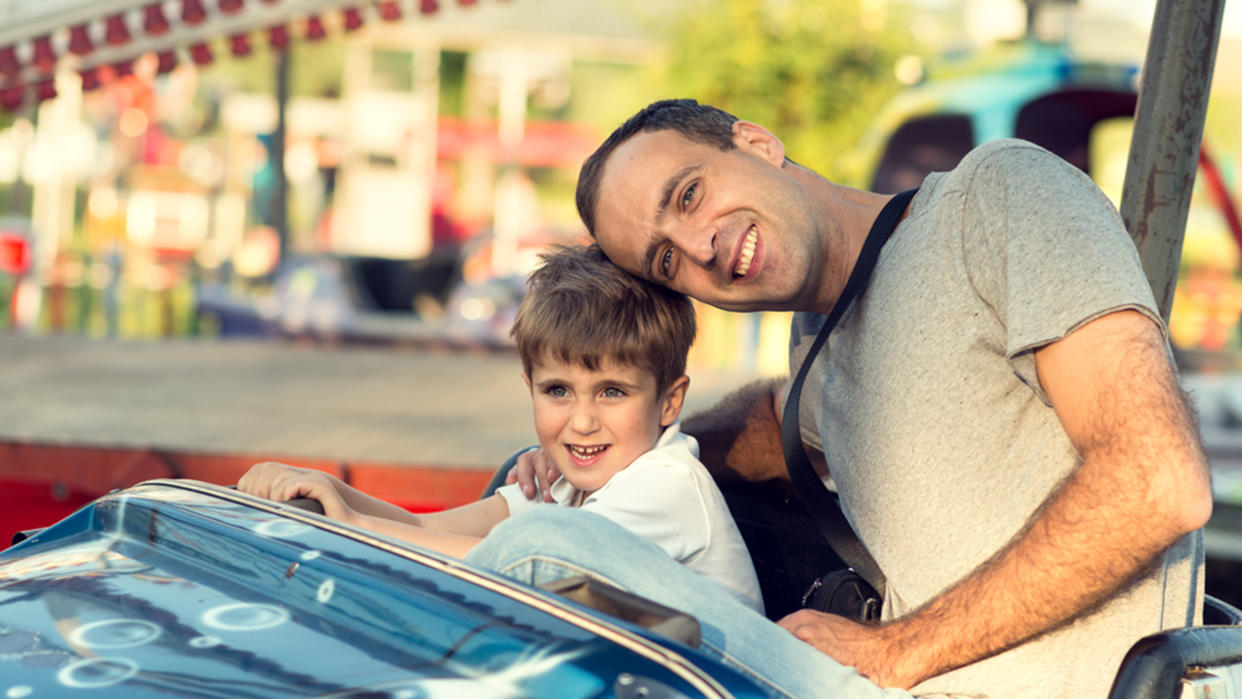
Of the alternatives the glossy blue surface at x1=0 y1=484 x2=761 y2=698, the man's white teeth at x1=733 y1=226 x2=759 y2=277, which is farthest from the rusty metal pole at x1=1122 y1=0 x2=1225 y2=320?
the glossy blue surface at x1=0 y1=484 x2=761 y2=698

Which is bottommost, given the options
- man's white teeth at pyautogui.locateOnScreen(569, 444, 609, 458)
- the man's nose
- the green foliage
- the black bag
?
the black bag

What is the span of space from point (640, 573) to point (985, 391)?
20.1 inches

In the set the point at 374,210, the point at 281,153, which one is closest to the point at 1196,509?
the point at 281,153

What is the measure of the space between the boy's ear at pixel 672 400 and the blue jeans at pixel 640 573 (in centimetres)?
61

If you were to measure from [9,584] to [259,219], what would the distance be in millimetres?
26115

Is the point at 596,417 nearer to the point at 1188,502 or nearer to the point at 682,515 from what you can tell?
the point at 682,515

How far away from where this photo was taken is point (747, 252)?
→ 1888 millimetres

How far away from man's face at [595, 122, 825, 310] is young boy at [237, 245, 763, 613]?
0.07 metres

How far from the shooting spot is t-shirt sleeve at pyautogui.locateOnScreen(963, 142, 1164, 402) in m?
1.42

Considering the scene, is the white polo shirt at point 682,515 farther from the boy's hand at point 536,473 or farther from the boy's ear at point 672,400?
the boy's hand at point 536,473

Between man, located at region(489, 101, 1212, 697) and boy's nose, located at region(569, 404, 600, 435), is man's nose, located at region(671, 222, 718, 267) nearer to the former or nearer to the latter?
man, located at region(489, 101, 1212, 697)

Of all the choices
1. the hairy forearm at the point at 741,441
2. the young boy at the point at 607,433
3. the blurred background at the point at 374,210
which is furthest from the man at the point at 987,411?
the blurred background at the point at 374,210

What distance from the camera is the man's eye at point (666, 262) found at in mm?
1926

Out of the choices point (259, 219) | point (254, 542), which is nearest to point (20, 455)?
point (254, 542)
